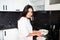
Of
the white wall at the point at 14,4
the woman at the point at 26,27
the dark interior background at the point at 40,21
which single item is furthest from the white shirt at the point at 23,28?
the white wall at the point at 14,4

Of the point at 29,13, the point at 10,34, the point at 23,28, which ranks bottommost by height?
the point at 10,34

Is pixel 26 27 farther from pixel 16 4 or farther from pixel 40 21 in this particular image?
pixel 16 4

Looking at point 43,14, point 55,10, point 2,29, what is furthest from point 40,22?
point 2,29

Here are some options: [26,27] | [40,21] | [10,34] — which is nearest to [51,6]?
[40,21]

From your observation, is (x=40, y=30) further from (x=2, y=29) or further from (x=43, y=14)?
(x=2, y=29)

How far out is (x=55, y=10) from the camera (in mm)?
1842

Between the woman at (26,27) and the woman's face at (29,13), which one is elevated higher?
the woman's face at (29,13)

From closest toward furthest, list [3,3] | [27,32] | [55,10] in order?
[27,32] < [55,10] < [3,3]

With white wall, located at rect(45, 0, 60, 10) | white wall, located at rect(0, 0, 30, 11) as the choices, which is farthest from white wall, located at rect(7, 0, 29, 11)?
white wall, located at rect(45, 0, 60, 10)

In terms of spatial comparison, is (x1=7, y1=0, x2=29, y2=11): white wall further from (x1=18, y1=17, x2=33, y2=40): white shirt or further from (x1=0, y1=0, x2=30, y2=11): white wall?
(x1=18, y1=17, x2=33, y2=40): white shirt

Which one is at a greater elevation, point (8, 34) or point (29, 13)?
point (29, 13)

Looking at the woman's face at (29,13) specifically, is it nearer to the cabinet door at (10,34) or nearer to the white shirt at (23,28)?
the white shirt at (23,28)

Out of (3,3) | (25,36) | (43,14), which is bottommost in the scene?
(25,36)

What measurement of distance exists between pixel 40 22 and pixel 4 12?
48 centimetres
